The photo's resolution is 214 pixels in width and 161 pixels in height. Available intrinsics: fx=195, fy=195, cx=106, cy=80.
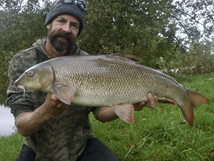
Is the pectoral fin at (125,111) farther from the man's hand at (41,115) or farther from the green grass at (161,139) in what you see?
the green grass at (161,139)

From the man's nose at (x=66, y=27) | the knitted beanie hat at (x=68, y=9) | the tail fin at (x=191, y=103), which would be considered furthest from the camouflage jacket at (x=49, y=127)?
the tail fin at (x=191, y=103)

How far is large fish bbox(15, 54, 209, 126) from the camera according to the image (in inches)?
59.4

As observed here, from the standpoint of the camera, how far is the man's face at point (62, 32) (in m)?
2.07

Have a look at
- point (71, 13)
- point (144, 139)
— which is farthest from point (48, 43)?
point (144, 139)

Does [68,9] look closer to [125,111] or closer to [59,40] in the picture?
[59,40]

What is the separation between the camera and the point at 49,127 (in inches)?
77.5

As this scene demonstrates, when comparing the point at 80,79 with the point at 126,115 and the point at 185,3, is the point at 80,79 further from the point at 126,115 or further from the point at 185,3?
the point at 185,3

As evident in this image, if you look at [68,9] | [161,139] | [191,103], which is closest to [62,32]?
[68,9]

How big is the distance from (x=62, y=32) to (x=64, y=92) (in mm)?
887

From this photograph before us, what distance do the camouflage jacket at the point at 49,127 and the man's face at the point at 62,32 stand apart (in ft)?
0.55

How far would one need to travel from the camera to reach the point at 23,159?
190 cm

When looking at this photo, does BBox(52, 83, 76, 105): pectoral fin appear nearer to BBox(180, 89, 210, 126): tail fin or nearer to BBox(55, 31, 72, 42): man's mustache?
BBox(55, 31, 72, 42): man's mustache

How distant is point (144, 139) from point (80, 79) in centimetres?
126

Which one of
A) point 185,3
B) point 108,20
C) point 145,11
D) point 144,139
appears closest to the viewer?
point 144,139
